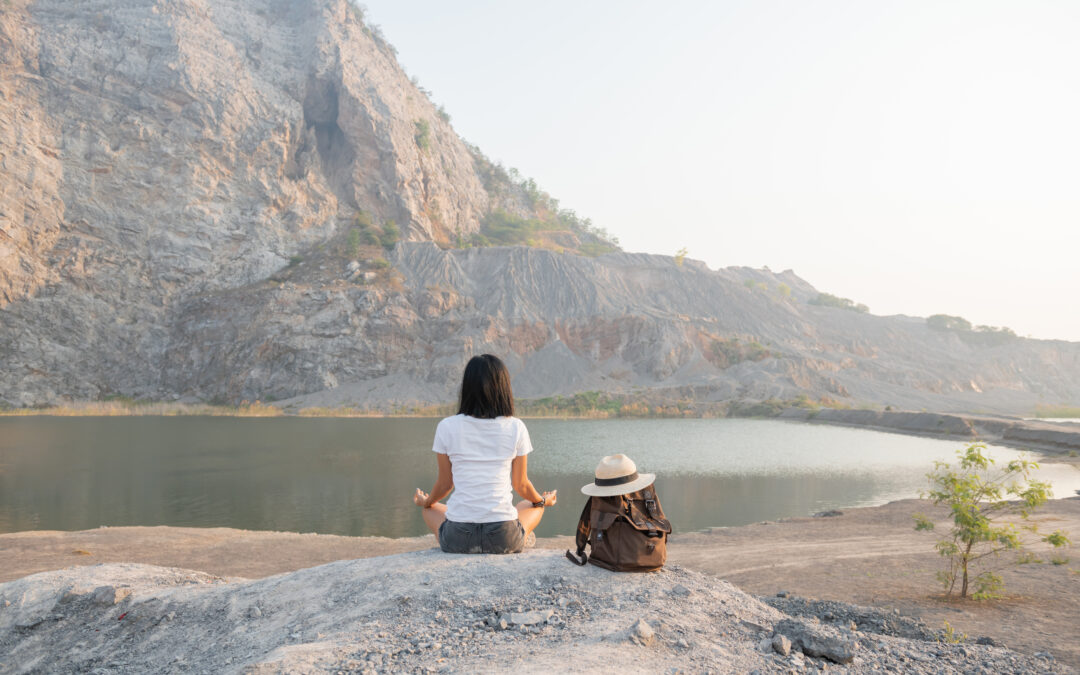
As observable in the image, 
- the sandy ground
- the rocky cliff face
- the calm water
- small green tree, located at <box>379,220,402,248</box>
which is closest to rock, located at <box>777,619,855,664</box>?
the sandy ground

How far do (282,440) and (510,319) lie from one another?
35809mm

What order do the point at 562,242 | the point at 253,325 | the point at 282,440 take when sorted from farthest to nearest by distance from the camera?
the point at 562,242 → the point at 253,325 → the point at 282,440

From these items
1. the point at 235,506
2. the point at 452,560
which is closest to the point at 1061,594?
the point at 452,560

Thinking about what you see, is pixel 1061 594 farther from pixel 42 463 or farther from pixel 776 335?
pixel 776 335

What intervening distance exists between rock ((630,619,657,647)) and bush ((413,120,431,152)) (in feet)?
278

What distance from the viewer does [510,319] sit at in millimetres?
66812

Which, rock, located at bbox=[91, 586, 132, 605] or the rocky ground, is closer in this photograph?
the rocky ground

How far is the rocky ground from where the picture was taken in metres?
4.15

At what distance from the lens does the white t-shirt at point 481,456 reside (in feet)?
18.0

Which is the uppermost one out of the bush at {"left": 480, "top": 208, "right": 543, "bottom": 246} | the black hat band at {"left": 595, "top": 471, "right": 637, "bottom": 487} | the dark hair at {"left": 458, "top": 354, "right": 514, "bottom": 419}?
the bush at {"left": 480, "top": 208, "right": 543, "bottom": 246}

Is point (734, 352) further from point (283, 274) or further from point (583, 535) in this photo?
point (583, 535)

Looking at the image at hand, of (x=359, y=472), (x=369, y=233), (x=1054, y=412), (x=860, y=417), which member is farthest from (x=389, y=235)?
(x=1054, y=412)

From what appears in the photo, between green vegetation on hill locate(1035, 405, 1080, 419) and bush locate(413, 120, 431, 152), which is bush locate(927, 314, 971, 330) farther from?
bush locate(413, 120, 431, 152)

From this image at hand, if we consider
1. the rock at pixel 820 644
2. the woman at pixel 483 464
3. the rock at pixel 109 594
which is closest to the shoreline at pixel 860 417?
the rock at pixel 820 644
